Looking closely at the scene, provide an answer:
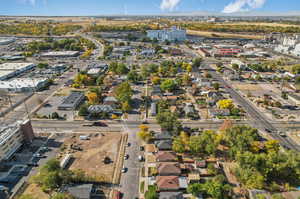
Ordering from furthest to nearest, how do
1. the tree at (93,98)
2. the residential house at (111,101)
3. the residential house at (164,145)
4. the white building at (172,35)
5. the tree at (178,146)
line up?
the white building at (172,35)
the tree at (93,98)
the residential house at (111,101)
the residential house at (164,145)
the tree at (178,146)

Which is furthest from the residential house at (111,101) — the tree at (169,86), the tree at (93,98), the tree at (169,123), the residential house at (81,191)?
the residential house at (81,191)

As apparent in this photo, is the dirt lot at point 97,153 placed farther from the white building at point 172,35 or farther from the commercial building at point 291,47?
the white building at point 172,35

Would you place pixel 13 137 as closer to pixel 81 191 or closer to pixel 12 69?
pixel 81 191

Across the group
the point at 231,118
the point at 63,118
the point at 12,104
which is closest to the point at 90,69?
the point at 12,104

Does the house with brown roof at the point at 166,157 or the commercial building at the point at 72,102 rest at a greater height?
the commercial building at the point at 72,102

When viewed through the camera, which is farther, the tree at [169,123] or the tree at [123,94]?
the tree at [123,94]

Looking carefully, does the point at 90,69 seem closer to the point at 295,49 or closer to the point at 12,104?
the point at 12,104

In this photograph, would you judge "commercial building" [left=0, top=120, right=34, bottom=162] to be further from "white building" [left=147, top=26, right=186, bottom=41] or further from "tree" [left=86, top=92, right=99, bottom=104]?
"white building" [left=147, top=26, right=186, bottom=41]

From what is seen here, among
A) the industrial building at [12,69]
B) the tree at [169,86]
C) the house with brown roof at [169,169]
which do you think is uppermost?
the industrial building at [12,69]
